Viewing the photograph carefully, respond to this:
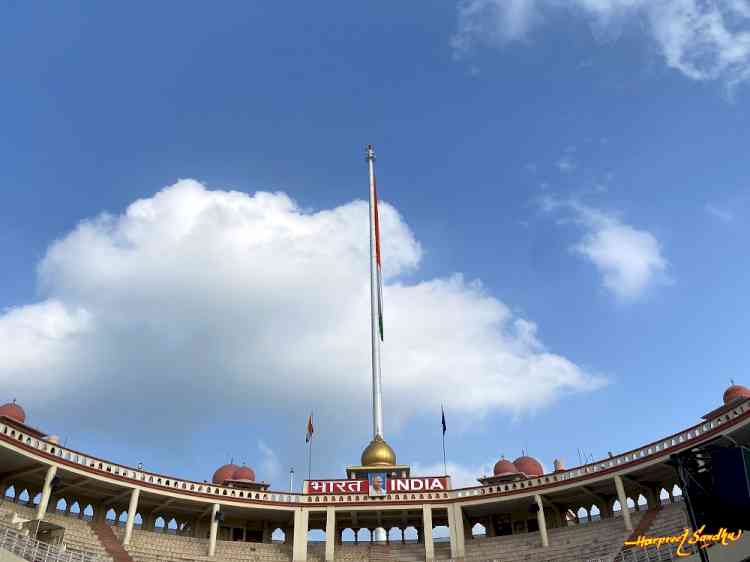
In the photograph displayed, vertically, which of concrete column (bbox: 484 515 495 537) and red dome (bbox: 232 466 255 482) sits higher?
red dome (bbox: 232 466 255 482)

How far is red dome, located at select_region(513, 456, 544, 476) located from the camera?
61.1 m

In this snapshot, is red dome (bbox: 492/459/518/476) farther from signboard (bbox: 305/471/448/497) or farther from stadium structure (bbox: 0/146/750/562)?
signboard (bbox: 305/471/448/497)

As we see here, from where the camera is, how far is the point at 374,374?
66.2 meters

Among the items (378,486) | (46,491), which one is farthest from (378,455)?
(46,491)

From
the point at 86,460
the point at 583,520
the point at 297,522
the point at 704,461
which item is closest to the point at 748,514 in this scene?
the point at 704,461

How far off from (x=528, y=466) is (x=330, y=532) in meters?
20.9

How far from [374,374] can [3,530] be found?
36454 millimetres

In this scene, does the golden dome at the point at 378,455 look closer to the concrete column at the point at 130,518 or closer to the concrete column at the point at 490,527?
the concrete column at the point at 490,527

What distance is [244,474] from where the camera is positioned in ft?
196

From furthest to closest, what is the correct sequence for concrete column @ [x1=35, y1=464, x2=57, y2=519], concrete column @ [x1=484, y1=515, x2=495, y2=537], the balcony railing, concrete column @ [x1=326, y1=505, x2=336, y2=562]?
concrete column @ [x1=484, y1=515, x2=495, y2=537] < concrete column @ [x1=326, y1=505, x2=336, y2=562] < the balcony railing < concrete column @ [x1=35, y1=464, x2=57, y2=519]

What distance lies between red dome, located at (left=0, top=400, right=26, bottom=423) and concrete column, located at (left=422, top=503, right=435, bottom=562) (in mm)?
32682

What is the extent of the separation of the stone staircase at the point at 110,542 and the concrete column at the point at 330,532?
14.9 meters

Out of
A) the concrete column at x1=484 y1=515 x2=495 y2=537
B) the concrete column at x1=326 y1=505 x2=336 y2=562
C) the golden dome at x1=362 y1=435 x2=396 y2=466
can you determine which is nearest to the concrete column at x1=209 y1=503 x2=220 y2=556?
the concrete column at x1=326 y1=505 x2=336 y2=562

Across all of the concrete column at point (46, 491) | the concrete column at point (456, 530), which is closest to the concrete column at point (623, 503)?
the concrete column at point (456, 530)
